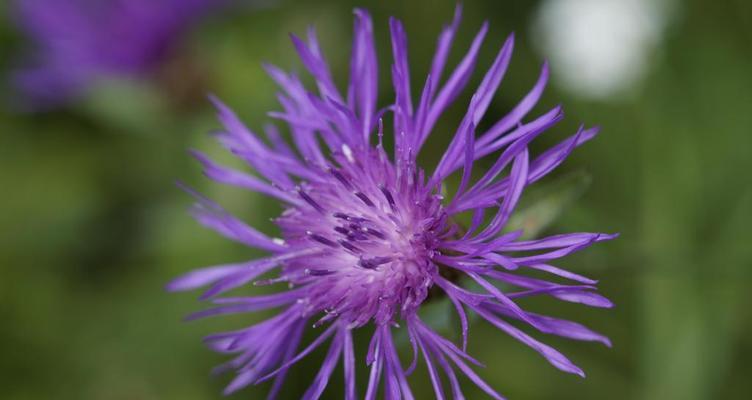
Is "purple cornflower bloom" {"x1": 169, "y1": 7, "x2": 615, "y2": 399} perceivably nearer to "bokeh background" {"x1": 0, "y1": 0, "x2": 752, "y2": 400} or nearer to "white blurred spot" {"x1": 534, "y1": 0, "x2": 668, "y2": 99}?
"bokeh background" {"x1": 0, "y1": 0, "x2": 752, "y2": 400}

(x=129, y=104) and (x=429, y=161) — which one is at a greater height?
(x=129, y=104)

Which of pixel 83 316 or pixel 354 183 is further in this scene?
pixel 83 316

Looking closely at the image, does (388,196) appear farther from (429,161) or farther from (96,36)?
(96,36)

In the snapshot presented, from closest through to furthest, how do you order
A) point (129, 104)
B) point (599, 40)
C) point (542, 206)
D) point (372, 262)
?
point (372, 262) → point (542, 206) → point (599, 40) → point (129, 104)

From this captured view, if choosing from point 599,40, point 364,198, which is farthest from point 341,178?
point 599,40

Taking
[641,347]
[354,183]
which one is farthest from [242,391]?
[354,183]

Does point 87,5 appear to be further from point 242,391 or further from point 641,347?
point 641,347
